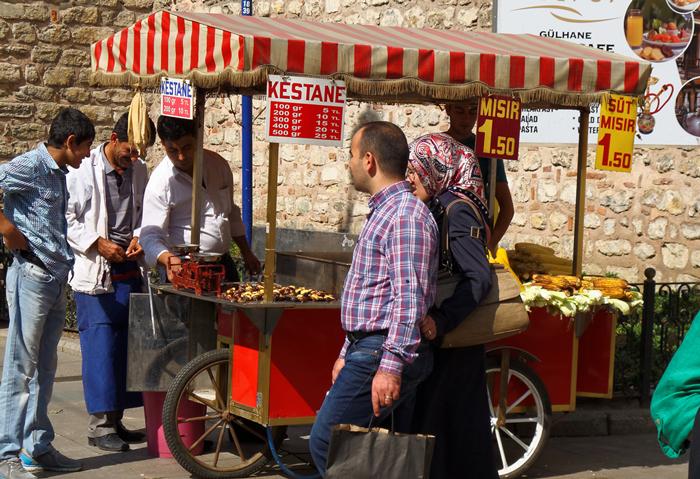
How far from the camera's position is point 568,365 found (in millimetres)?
7016

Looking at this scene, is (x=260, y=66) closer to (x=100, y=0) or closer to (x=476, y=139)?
(x=476, y=139)

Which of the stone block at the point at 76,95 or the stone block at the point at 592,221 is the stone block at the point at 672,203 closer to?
the stone block at the point at 592,221

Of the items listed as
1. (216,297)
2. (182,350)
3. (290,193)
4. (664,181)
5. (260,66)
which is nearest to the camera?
(260,66)

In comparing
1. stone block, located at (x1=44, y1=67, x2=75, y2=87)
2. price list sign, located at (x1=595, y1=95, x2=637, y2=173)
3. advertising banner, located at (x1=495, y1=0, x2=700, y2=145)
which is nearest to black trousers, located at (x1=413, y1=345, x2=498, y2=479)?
price list sign, located at (x1=595, y1=95, x2=637, y2=173)

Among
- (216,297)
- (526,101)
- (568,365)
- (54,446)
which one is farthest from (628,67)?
(54,446)

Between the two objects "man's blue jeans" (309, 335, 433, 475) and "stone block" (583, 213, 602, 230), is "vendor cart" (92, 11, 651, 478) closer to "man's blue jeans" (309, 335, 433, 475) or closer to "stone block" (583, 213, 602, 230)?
"man's blue jeans" (309, 335, 433, 475)

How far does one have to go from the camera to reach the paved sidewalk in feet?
22.4

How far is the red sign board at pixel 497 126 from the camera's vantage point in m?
6.61

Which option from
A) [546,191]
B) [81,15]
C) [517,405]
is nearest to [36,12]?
[81,15]

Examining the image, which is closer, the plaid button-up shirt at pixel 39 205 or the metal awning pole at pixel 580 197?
the plaid button-up shirt at pixel 39 205

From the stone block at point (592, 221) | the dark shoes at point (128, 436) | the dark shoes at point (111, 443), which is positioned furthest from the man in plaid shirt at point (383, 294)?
the stone block at point (592, 221)

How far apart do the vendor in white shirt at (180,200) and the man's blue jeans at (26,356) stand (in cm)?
65

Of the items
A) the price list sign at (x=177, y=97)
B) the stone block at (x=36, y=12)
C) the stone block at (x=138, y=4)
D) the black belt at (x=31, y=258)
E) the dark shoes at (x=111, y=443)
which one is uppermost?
the stone block at (x=138, y=4)

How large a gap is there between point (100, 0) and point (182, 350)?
8.81 m
